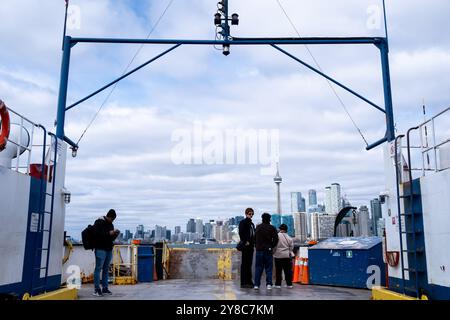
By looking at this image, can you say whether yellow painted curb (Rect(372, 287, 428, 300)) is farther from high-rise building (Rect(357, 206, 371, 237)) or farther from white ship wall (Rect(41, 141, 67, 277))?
high-rise building (Rect(357, 206, 371, 237))

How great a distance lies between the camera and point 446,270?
22.2 ft

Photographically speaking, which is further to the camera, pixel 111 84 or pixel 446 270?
pixel 111 84

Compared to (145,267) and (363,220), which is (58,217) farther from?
(363,220)

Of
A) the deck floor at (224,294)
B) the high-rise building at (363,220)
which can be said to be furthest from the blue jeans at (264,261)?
the high-rise building at (363,220)

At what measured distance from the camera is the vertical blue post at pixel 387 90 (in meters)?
10.1

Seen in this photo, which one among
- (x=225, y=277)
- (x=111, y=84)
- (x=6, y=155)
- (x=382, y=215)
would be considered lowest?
(x=225, y=277)

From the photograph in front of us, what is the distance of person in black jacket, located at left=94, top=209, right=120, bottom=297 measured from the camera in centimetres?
989

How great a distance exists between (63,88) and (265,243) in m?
6.40

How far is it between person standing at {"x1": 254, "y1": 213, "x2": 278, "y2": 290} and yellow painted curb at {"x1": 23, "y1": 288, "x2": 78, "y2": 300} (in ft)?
14.4

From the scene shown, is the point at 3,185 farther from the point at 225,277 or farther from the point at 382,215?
the point at 225,277

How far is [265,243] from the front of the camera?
10.5m

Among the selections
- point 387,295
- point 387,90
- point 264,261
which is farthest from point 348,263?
point 387,90
